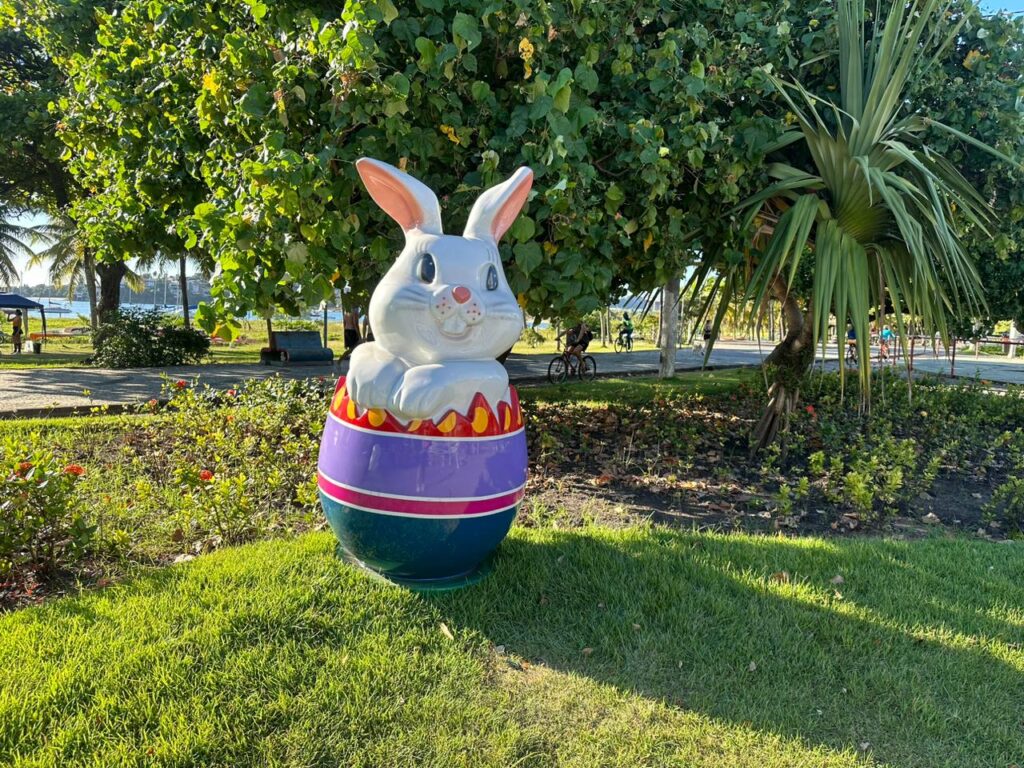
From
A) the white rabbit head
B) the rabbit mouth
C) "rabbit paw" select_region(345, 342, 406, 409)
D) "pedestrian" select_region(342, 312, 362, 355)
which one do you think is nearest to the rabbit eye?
the white rabbit head

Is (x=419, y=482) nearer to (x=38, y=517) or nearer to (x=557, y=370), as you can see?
(x=38, y=517)

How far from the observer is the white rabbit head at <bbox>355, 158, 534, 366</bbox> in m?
2.74

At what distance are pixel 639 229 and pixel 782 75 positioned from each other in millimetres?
2298

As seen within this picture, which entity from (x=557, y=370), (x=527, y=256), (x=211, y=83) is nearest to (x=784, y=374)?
(x=527, y=256)

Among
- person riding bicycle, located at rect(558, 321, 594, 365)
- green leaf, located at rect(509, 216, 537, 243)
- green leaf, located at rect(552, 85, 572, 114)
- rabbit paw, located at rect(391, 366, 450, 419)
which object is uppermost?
green leaf, located at rect(552, 85, 572, 114)

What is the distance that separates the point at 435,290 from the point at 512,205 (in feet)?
2.30

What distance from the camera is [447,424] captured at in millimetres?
2766

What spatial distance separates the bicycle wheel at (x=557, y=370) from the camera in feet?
43.3

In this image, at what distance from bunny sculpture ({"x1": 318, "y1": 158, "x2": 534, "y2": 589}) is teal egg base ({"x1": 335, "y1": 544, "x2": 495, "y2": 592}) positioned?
0.12m

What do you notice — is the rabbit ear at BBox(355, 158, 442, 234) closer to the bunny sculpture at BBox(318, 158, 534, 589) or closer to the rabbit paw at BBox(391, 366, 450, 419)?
the bunny sculpture at BBox(318, 158, 534, 589)

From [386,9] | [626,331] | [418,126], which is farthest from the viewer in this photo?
[626,331]

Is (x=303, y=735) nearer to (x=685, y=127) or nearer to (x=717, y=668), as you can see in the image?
(x=717, y=668)

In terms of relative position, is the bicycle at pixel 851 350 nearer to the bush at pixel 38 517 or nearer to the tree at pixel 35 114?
the bush at pixel 38 517

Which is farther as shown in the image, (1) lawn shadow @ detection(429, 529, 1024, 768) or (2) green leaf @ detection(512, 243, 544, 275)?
(2) green leaf @ detection(512, 243, 544, 275)
